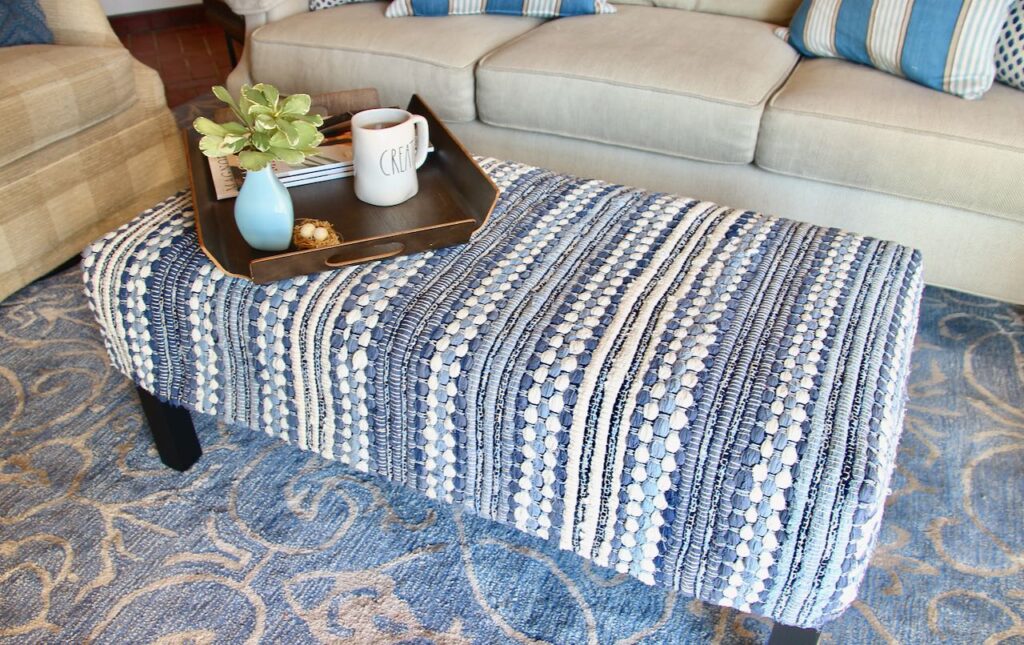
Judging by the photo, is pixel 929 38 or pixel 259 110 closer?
pixel 259 110

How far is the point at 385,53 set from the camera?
193cm

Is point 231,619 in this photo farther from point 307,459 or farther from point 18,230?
point 18,230

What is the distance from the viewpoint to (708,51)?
180 cm

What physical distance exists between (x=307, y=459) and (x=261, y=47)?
1245 mm

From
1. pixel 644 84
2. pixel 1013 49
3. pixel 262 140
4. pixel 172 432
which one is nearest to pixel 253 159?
pixel 262 140

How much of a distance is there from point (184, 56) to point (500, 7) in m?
1.86

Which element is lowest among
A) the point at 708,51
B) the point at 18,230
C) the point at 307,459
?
the point at 307,459

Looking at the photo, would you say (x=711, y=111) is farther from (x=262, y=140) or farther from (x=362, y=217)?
(x=262, y=140)

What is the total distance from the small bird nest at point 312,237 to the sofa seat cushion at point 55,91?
0.93m

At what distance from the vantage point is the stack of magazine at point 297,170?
1.27 metres

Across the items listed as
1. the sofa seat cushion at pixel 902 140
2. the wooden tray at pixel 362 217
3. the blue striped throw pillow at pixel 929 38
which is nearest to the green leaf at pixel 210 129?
the wooden tray at pixel 362 217

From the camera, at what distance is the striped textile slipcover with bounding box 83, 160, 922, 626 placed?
847 mm

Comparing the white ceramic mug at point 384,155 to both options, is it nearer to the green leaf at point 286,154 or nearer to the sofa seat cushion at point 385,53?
the green leaf at point 286,154

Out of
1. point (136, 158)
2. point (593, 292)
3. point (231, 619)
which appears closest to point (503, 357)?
point (593, 292)
